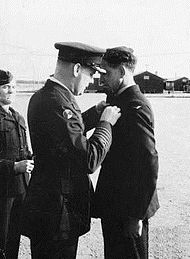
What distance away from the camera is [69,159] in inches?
93.5

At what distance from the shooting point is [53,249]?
8.32 ft

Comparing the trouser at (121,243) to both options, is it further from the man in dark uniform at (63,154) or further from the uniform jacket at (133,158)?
the man in dark uniform at (63,154)

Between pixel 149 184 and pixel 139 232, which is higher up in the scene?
pixel 149 184

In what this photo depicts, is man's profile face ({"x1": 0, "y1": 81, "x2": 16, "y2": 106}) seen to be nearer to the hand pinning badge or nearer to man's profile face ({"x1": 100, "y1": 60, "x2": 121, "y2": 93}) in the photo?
man's profile face ({"x1": 100, "y1": 60, "x2": 121, "y2": 93})

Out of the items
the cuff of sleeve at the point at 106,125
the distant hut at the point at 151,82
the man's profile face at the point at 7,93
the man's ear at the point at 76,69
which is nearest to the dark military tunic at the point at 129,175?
the cuff of sleeve at the point at 106,125

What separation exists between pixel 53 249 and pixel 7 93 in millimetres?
1837

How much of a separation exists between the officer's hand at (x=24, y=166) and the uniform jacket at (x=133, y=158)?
940 mm

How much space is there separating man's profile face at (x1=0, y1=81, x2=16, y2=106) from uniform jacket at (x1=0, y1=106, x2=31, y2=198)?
11 cm

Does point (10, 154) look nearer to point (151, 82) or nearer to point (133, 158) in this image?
point (133, 158)

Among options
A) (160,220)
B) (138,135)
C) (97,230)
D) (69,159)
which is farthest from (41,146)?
(160,220)

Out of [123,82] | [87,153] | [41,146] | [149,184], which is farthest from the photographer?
[123,82]

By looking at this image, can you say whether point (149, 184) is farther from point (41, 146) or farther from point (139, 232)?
point (41, 146)

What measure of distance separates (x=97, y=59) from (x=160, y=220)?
311 centimetres

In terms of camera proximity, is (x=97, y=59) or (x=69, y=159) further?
(x=97, y=59)
